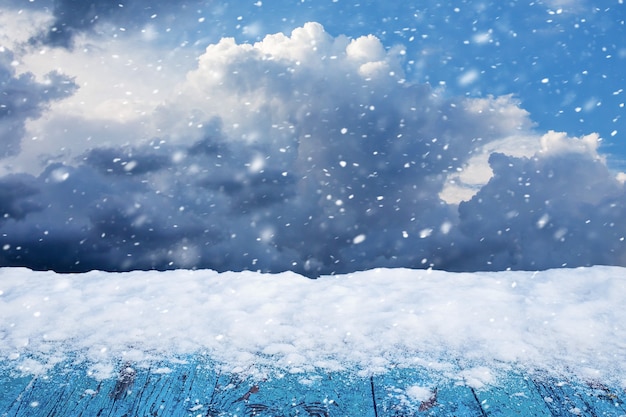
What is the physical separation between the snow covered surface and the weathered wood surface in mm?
86

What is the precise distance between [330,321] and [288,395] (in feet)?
2.34

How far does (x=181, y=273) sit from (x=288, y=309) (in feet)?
3.56

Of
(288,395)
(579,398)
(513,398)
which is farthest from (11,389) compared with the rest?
(579,398)

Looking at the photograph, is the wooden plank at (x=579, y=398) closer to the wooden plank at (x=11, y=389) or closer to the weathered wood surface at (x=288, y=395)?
the weathered wood surface at (x=288, y=395)

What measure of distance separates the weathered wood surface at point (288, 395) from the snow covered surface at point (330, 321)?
3.4 inches

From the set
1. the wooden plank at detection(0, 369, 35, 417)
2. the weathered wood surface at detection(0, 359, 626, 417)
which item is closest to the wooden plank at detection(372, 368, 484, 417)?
the weathered wood surface at detection(0, 359, 626, 417)

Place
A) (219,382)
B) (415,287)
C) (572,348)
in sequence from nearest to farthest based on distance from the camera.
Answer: (219,382)
(572,348)
(415,287)

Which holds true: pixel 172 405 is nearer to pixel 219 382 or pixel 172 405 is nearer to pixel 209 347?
pixel 219 382

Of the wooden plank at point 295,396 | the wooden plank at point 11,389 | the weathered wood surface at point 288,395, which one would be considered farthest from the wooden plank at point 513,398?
the wooden plank at point 11,389

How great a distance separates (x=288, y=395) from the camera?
1.75 metres

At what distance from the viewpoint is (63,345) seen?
2178 millimetres

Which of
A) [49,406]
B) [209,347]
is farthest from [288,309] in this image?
[49,406]

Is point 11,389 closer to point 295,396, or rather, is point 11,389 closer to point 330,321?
point 295,396

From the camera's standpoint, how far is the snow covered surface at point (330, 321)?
6.65 feet
